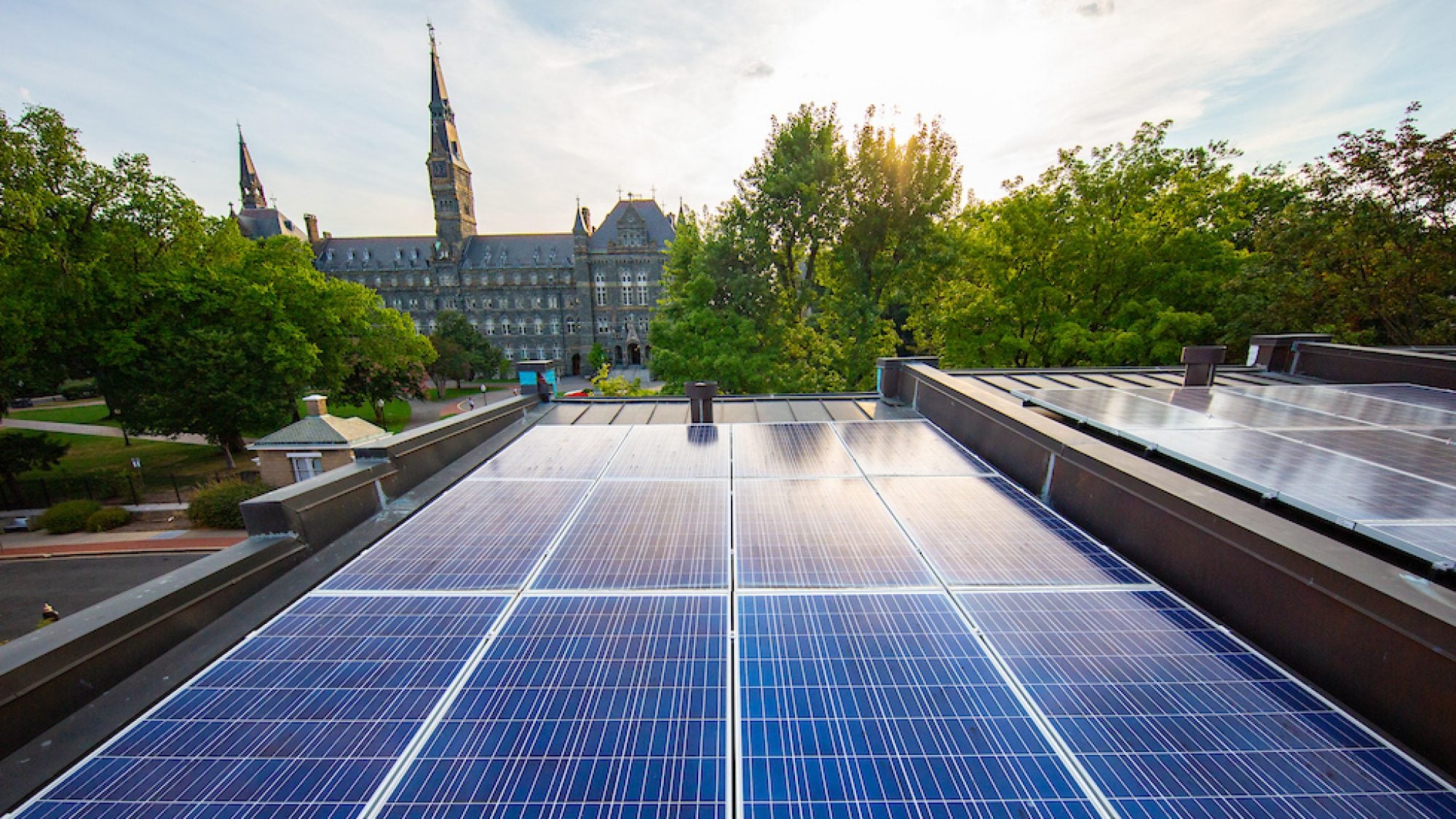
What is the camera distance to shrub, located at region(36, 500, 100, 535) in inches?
865

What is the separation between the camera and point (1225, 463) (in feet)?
16.7

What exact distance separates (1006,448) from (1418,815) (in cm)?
508

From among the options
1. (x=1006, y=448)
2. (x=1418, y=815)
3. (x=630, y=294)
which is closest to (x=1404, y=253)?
(x=1006, y=448)

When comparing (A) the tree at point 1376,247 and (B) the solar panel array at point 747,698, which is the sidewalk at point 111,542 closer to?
(B) the solar panel array at point 747,698

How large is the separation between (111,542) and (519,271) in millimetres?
57016

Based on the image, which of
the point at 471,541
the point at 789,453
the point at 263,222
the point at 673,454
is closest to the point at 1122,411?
the point at 789,453

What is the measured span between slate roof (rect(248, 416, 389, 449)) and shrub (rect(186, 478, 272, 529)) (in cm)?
228

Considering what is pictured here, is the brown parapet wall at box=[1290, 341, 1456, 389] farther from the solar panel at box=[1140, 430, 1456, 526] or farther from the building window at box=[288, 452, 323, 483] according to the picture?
the building window at box=[288, 452, 323, 483]

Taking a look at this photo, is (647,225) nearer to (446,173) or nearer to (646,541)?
(446,173)

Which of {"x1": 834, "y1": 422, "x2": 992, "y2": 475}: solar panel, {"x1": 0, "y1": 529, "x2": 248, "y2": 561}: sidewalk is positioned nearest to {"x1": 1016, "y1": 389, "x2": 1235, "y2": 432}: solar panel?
{"x1": 834, "y1": 422, "x2": 992, "y2": 475}: solar panel

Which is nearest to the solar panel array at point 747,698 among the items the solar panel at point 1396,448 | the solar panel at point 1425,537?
the solar panel at point 1425,537

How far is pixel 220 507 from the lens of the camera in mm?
22109

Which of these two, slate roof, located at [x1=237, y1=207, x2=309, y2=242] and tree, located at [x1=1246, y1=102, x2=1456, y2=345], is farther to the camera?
slate roof, located at [x1=237, y1=207, x2=309, y2=242]

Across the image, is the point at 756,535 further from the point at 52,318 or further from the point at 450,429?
the point at 52,318
